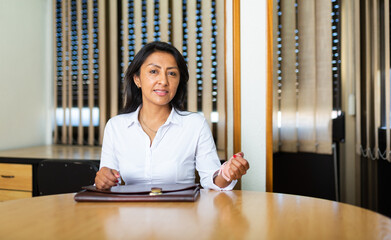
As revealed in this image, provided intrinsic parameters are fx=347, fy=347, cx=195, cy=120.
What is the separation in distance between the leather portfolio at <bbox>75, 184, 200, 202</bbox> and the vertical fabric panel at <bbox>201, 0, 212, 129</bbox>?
166cm

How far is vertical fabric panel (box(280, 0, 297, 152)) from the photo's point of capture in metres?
2.12

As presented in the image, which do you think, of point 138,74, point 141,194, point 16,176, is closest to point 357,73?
point 138,74

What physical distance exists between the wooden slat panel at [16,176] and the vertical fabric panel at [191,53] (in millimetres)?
1346

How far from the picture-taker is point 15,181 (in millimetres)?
2521

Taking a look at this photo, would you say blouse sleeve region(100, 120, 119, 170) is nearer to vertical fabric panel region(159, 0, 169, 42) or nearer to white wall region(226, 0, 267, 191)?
white wall region(226, 0, 267, 191)

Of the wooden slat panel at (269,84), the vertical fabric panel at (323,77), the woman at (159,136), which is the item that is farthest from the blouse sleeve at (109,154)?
the vertical fabric panel at (323,77)

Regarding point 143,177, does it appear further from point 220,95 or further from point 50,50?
point 50,50

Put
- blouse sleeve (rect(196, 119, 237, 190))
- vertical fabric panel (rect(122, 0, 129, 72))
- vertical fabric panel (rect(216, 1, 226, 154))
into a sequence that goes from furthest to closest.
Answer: vertical fabric panel (rect(122, 0, 129, 72)) < vertical fabric panel (rect(216, 1, 226, 154)) < blouse sleeve (rect(196, 119, 237, 190))

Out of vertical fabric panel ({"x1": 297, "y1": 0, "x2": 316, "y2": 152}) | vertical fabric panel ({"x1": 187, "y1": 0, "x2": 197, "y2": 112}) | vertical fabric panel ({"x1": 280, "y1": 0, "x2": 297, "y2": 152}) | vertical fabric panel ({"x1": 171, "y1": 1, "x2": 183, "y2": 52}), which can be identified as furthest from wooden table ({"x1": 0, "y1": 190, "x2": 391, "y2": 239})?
vertical fabric panel ({"x1": 171, "y1": 1, "x2": 183, "y2": 52})

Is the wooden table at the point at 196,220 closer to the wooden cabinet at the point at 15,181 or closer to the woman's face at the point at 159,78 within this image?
the woman's face at the point at 159,78

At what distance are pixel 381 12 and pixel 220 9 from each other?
46.8 inches

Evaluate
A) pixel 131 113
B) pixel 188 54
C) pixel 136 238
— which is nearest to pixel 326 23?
pixel 188 54

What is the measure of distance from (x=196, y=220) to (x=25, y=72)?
2771 mm

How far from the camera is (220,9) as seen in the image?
2.86 m
